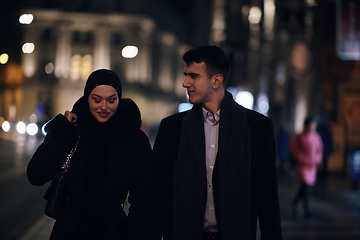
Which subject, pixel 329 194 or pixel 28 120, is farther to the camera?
pixel 329 194

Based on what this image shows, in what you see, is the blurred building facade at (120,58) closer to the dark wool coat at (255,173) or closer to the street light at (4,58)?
the street light at (4,58)

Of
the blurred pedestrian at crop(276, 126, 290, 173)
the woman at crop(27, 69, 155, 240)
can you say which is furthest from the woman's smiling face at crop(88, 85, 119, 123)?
the blurred pedestrian at crop(276, 126, 290, 173)

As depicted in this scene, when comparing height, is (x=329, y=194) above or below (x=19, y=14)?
below

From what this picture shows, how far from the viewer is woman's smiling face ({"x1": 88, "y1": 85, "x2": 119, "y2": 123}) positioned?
275cm

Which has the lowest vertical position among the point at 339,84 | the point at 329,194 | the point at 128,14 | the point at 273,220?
the point at 329,194

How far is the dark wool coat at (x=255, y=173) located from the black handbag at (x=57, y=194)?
2.15 feet

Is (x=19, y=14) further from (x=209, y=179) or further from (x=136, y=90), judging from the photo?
(x=136, y=90)

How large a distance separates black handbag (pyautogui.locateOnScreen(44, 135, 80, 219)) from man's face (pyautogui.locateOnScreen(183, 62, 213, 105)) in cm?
101

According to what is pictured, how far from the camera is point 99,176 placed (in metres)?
2.67

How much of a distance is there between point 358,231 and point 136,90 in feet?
149

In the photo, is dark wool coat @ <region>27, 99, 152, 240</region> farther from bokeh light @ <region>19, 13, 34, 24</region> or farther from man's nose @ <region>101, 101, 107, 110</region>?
bokeh light @ <region>19, 13, 34, 24</region>

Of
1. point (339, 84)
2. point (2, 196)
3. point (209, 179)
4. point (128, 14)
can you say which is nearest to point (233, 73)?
point (339, 84)

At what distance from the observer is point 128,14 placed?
44.5 metres

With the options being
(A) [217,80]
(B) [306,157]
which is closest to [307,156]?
(B) [306,157]
